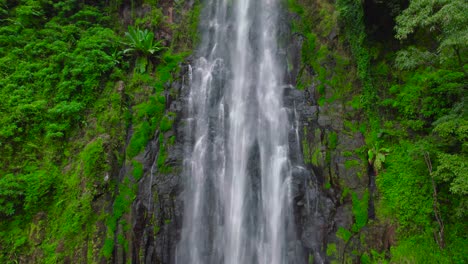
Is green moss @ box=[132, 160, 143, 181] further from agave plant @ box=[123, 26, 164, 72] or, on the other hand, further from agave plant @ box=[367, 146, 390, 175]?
agave plant @ box=[367, 146, 390, 175]

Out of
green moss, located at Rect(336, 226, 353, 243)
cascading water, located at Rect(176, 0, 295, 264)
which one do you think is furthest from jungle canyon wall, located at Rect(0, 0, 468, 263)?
cascading water, located at Rect(176, 0, 295, 264)

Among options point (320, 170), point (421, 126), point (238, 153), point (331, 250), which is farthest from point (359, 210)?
point (238, 153)

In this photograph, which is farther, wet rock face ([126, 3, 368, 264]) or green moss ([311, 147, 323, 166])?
green moss ([311, 147, 323, 166])

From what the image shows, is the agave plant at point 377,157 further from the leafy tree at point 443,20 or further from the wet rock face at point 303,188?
the leafy tree at point 443,20

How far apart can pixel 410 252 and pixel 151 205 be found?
8266 mm

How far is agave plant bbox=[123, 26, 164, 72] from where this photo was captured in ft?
40.7

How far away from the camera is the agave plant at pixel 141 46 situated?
12.4 meters

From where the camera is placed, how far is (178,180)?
33.8 ft

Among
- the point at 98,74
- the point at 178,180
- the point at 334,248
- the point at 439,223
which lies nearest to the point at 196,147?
the point at 178,180

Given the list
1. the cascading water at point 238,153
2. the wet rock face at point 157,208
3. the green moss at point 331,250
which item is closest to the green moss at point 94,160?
the wet rock face at point 157,208

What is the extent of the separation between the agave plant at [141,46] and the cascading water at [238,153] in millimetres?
2241

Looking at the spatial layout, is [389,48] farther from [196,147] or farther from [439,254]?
[196,147]

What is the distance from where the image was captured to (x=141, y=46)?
1238cm

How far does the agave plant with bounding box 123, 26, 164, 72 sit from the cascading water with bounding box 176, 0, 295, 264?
2.24m
